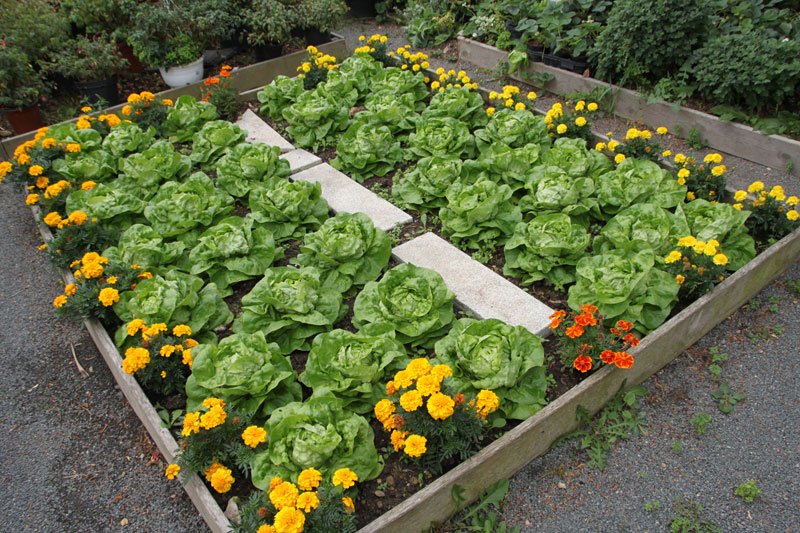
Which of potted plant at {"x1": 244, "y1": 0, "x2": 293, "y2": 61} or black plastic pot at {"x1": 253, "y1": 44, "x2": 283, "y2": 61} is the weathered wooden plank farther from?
black plastic pot at {"x1": 253, "y1": 44, "x2": 283, "y2": 61}

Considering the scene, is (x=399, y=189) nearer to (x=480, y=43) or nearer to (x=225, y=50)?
(x=480, y=43)

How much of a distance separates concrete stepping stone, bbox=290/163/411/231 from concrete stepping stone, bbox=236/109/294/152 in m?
0.65

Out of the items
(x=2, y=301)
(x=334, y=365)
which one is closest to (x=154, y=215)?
(x=2, y=301)

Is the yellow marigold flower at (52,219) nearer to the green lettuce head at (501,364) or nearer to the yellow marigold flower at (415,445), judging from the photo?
the green lettuce head at (501,364)

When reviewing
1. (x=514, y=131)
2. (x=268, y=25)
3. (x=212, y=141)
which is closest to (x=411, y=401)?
(x=514, y=131)

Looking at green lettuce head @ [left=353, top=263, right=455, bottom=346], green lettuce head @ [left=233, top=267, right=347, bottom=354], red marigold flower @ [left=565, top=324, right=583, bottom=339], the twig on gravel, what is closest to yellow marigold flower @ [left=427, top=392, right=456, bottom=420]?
green lettuce head @ [left=353, top=263, right=455, bottom=346]

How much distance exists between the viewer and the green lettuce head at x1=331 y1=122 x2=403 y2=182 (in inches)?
193

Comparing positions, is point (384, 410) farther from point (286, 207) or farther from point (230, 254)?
point (286, 207)

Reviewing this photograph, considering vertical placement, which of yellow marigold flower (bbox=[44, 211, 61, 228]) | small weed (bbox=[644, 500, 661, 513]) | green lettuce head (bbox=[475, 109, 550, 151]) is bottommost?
small weed (bbox=[644, 500, 661, 513])

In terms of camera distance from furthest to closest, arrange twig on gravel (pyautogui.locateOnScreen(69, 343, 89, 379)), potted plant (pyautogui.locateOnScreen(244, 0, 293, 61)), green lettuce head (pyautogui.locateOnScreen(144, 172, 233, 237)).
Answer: potted plant (pyautogui.locateOnScreen(244, 0, 293, 61)), green lettuce head (pyautogui.locateOnScreen(144, 172, 233, 237)), twig on gravel (pyautogui.locateOnScreen(69, 343, 89, 379))

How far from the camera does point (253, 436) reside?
254cm

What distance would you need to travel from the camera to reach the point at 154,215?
4164 millimetres

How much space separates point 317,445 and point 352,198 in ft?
8.27

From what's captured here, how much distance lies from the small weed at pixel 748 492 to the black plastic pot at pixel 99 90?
22.0 feet
